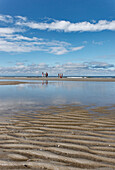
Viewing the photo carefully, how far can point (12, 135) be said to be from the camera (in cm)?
436

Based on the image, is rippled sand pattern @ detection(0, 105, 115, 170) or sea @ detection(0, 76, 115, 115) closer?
rippled sand pattern @ detection(0, 105, 115, 170)

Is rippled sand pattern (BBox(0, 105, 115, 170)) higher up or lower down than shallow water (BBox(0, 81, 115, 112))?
lower down

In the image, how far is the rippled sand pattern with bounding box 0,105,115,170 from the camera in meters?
3.00

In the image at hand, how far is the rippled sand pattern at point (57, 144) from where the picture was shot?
2998 millimetres

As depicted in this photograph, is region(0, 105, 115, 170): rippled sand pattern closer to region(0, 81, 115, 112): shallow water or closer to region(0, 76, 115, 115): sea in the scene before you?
region(0, 76, 115, 115): sea

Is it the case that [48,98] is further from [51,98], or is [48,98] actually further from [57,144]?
[57,144]

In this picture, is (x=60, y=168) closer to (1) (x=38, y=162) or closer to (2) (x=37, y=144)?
(1) (x=38, y=162)

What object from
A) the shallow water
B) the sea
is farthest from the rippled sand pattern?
the shallow water

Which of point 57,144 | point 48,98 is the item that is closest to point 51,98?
point 48,98

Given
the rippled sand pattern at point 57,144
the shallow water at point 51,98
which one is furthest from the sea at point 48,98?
the rippled sand pattern at point 57,144

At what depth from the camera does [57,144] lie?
379 cm

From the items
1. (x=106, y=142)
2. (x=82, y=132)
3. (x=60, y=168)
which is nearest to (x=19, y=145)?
(x=60, y=168)

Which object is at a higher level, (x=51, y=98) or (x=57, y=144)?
(x=51, y=98)

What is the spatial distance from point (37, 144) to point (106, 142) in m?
1.84
